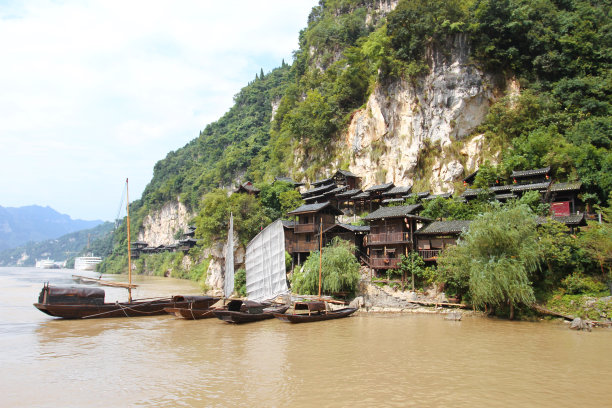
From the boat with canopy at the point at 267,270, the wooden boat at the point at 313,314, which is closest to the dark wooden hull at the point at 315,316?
the wooden boat at the point at 313,314

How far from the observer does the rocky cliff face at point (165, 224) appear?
3373 inches

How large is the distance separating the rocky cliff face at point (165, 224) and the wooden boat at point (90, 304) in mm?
58542

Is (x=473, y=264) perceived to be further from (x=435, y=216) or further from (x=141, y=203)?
(x=141, y=203)

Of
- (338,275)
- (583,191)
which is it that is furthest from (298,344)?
(583,191)

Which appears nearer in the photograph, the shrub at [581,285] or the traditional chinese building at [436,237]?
the shrub at [581,285]

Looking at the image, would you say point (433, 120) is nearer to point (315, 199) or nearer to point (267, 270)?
point (315, 199)

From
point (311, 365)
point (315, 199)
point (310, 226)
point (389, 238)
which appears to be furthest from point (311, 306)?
point (315, 199)

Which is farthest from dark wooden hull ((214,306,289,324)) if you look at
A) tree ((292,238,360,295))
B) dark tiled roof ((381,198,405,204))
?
dark tiled roof ((381,198,405,204))

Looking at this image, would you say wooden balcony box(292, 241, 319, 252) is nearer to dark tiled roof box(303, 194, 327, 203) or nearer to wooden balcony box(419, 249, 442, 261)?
wooden balcony box(419, 249, 442, 261)

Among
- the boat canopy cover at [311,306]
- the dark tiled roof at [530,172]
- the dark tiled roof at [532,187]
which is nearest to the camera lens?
the boat canopy cover at [311,306]

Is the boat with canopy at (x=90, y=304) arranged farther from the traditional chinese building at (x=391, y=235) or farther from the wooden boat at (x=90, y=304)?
the traditional chinese building at (x=391, y=235)

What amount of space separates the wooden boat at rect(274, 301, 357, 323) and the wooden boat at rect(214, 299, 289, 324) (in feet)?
2.96

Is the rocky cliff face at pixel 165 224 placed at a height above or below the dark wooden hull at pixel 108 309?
above

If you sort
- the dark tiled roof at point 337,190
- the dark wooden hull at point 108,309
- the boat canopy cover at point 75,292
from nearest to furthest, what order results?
1. the dark wooden hull at point 108,309
2. the boat canopy cover at point 75,292
3. the dark tiled roof at point 337,190
